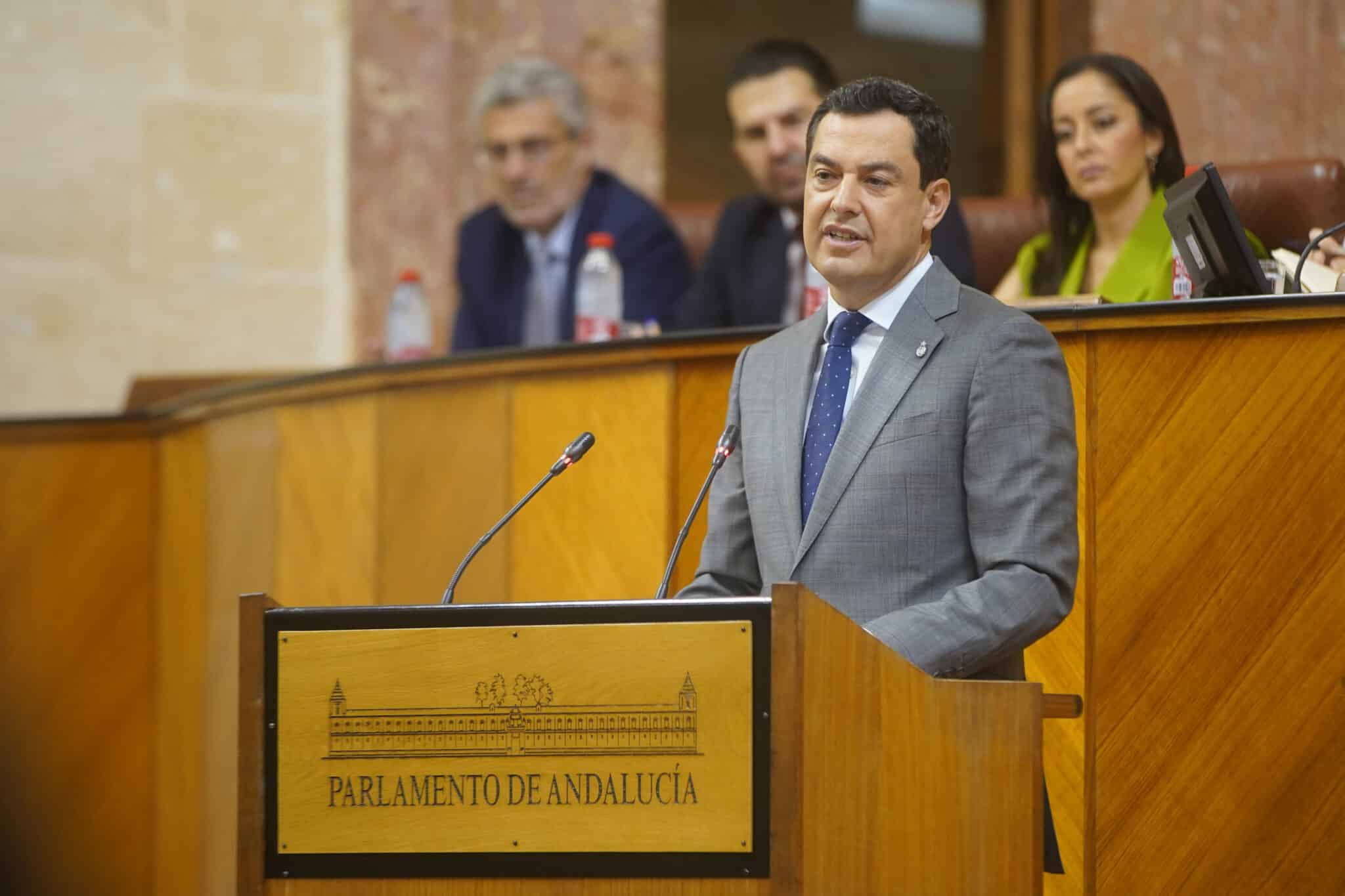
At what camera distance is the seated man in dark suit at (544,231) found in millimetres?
4711

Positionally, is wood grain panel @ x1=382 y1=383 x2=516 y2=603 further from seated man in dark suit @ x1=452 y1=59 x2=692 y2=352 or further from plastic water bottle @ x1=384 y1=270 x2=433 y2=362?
plastic water bottle @ x1=384 y1=270 x2=433 y2=362

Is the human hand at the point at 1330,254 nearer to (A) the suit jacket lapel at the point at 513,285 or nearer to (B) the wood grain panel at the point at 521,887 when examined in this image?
(B) the wood grain panel at the point at 521,887

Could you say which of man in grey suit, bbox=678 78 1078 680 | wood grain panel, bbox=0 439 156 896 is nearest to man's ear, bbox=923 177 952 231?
man in grey suit, bbox=678 78 1078 680

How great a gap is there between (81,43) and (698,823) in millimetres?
5110

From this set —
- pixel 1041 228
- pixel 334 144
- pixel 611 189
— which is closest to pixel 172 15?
pixel 334 144

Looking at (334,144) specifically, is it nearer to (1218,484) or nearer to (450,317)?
(450,317)

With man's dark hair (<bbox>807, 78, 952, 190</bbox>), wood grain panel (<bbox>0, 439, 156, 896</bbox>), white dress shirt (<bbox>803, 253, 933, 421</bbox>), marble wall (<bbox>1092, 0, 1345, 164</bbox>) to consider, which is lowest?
wood grain panel (<bbox>0, 439, 156, 896</bbox>)

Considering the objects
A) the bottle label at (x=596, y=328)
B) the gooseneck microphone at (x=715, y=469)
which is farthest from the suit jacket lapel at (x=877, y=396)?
the bottle label at (x=596, y=328)

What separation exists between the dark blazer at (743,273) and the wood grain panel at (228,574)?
1.08 metres

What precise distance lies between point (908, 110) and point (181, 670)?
300cm

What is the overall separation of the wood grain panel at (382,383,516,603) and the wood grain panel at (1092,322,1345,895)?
53.5 inches

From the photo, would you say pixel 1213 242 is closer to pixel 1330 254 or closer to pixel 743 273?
pixel 1330 254

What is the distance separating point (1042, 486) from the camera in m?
2.15

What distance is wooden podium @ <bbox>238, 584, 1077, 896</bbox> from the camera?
6.33ft
